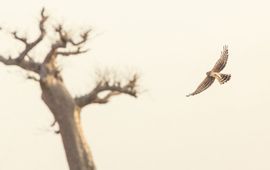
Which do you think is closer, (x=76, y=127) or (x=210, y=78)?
(x=210, y=78)

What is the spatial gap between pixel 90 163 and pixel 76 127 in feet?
2.76

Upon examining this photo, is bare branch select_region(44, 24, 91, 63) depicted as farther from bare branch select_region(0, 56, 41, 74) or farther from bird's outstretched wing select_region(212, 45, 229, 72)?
bird's outstretched wing select_region(212, 45, 229, 72)

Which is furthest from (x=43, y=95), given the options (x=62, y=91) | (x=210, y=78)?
(x=210, y=78)

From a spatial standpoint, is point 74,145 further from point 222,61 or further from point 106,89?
point 222,61

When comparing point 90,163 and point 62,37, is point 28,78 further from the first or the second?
point 90,163

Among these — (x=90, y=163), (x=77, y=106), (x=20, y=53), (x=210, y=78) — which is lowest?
(x=210, y=78)

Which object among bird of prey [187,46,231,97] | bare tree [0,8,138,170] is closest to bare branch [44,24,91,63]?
bare tree [0,8,138,170]

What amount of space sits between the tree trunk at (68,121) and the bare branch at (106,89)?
0.92 ft

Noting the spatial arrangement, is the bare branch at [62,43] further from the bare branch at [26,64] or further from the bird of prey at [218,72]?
the bird of prey at [218,72]

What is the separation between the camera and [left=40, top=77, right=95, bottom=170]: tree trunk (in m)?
14.5

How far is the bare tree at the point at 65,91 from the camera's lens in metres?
14.5

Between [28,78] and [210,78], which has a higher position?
[28,78]

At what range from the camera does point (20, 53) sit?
48.2 feet

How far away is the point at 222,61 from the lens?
8.97m
